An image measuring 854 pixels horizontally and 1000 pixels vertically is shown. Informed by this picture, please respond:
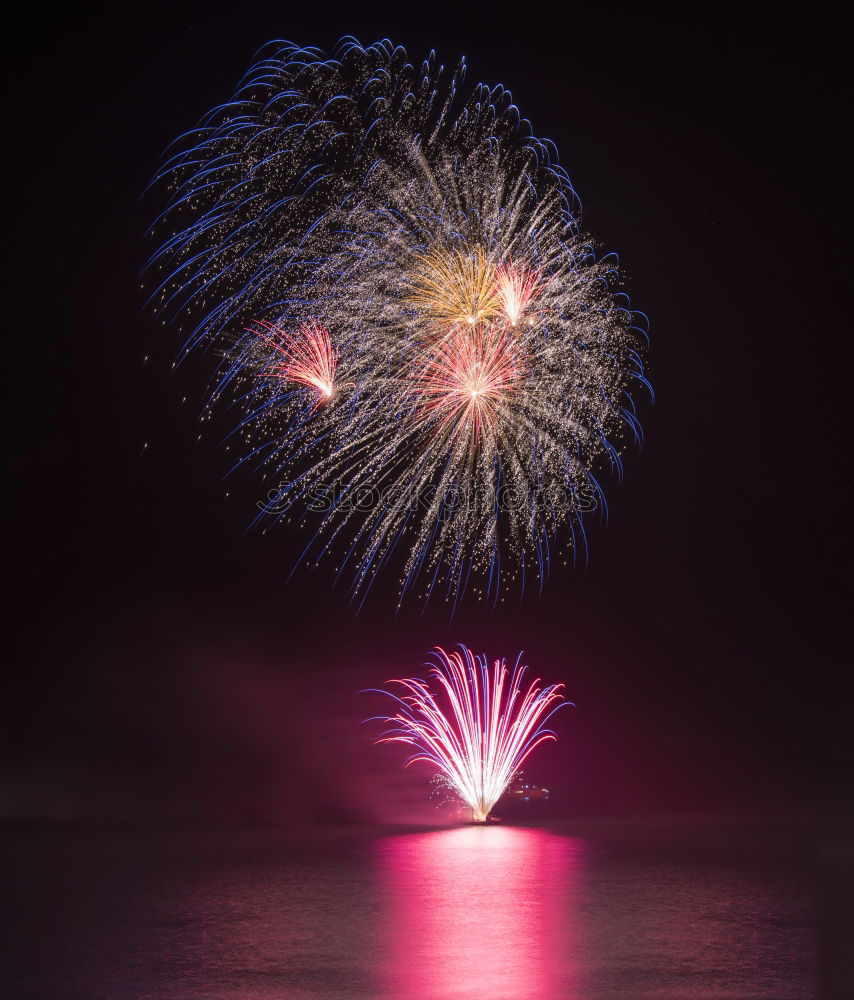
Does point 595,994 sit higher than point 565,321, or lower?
lower

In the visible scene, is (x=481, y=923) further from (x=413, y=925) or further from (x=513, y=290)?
(x=513, y=290)

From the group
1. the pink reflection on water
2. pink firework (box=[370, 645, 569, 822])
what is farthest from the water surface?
pink firework (box=[370, 645, 569, 822])

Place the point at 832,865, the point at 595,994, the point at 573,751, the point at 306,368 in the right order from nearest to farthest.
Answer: the point at 595,994 → the point at 306,368 → the point at 832,865 → the point at 573,751

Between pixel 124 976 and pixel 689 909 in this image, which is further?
pixel 689 909

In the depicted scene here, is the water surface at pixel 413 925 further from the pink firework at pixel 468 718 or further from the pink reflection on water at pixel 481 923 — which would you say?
the pink firework at pixel 468 718

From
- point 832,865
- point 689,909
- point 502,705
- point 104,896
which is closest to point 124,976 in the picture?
point 104,896

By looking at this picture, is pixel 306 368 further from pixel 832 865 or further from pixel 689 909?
pixel 832 865

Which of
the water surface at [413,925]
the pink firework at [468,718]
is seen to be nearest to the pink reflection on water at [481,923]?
the water surface at [413,925]

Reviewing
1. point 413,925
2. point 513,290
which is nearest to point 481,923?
point 413,925
